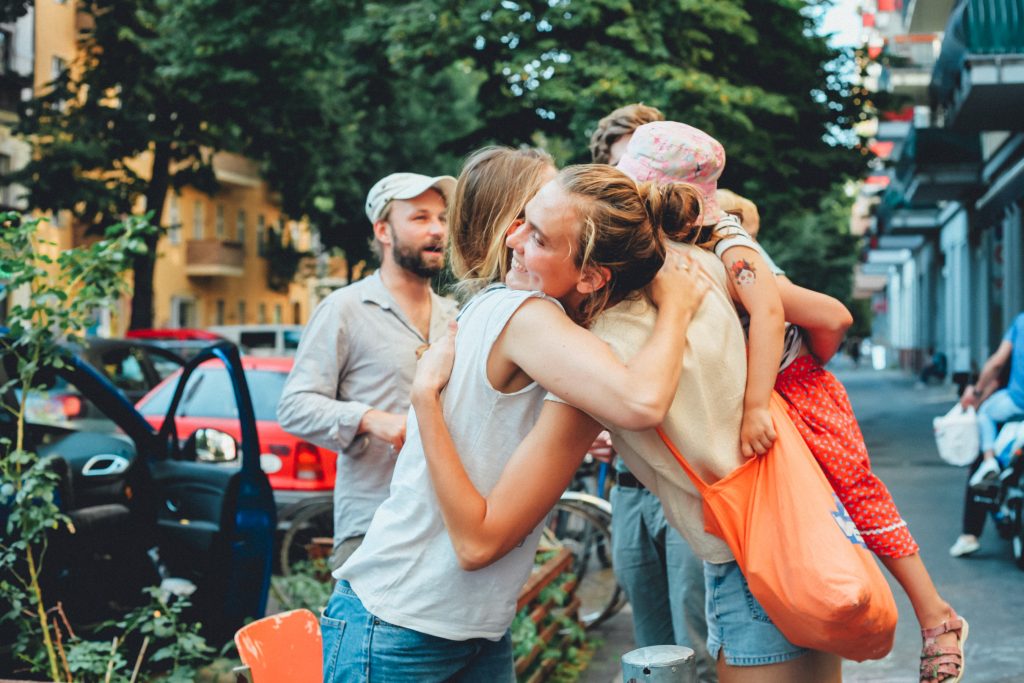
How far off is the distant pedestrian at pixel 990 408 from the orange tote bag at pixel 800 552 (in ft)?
21.1

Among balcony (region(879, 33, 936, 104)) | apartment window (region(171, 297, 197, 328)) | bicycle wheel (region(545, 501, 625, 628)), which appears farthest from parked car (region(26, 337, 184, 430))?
apartment window (region(171, 297, 197, 328))

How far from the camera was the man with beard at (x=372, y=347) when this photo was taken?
12.7ft

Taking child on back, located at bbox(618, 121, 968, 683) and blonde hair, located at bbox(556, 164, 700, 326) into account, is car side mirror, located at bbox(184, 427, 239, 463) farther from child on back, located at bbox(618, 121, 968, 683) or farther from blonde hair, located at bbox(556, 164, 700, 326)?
blonde hair, located at bbox(556, 164, 700, 326)

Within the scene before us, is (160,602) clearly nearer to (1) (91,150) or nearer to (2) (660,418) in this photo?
(2) (660,418)

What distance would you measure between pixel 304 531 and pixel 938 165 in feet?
65.9

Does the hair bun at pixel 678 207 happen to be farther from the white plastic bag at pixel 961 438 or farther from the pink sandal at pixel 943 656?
the white plastic bag at pixel 961 438

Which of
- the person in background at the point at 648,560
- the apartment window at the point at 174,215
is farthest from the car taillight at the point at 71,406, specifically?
the apartment window at the point at 174,215

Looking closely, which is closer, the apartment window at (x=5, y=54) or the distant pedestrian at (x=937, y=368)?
the apartment window at (x=5, y=54)

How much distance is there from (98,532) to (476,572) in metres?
4.37

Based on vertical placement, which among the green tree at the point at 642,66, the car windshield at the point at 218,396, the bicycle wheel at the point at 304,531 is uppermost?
the green tree at the point at 642,66

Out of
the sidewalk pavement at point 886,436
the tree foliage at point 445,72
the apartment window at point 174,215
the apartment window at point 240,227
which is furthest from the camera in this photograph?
the apartment window at point 240,227

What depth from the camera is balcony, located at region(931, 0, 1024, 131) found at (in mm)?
15430

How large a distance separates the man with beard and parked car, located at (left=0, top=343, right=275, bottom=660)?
3.99 ft

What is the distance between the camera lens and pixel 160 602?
4723 millimetres
